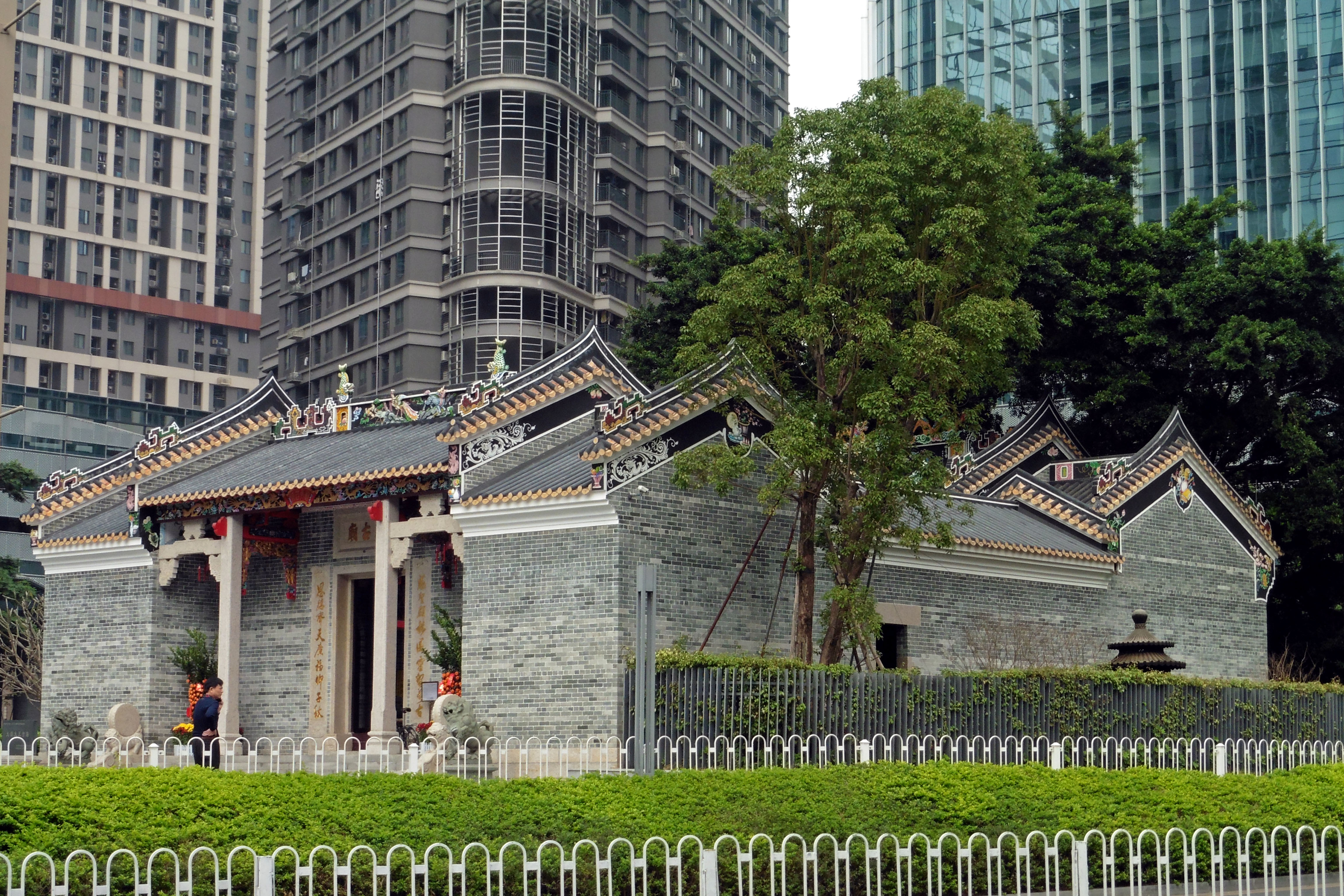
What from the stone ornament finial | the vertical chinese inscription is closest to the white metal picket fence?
the stone ornament finial

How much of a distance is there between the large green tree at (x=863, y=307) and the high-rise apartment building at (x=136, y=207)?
2316 inches

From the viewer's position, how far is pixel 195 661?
85.7 ft

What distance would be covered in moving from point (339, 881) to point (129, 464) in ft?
62.3

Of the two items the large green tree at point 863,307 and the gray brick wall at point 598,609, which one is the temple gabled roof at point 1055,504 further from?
the large green tree at point 863,307

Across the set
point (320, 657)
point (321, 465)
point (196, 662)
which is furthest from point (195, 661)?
point (321, 465)

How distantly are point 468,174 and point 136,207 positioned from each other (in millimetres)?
29899

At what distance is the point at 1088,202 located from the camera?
3550 cm

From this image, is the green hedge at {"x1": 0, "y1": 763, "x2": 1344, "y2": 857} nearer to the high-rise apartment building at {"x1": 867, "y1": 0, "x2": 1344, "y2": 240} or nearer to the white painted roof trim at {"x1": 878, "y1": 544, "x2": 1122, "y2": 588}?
the white painted roof trim at {"x1": 878, "y1": 544, "x2": 1122, "y2": 588}

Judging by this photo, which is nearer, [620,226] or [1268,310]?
[1268,310]

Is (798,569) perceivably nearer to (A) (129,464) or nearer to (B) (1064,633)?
(B) (1064,633)

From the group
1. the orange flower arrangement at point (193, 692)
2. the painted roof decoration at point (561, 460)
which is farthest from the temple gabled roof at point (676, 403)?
the orange flower arrangement at point (193, 692)

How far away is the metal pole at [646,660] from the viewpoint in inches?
595

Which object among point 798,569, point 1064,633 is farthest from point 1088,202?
point 798,569

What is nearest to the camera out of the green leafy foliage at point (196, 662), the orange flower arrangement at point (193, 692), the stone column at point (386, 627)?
the stone column at point (386, 627)
